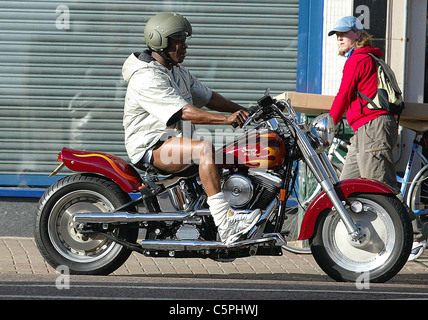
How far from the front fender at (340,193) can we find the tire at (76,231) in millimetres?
1335

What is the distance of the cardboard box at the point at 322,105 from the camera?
808 centimetres

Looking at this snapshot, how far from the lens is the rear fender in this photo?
656 centimetres

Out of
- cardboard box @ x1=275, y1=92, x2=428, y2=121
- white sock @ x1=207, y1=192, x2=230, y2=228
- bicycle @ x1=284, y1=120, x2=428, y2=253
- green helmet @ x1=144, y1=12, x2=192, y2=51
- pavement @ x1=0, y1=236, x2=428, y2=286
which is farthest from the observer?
bicycle @ x1=284, y1=120, x2=428, y2=253

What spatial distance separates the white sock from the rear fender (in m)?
0.70

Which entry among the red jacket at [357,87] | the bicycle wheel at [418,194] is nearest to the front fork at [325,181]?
the red jacket at [357,87]

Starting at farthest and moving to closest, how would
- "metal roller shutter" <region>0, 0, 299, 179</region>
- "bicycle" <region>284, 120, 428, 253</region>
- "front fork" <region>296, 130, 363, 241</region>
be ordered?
1. "metal roller shutter" <region>0, 0, 299, 179</region>
2. "bicycle" <region>284, 120, 428, 253</region>
3. "front fork" <region>296, 130, 363, 241</region>

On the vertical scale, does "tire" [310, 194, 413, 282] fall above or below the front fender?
below

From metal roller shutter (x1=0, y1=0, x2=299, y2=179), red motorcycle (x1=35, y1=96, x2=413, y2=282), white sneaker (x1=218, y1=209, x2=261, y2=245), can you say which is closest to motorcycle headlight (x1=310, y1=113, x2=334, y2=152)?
red motorcycle (x1=35, y1=96, x2=413, y2=282)

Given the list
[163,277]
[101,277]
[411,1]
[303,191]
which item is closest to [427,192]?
[303,191]

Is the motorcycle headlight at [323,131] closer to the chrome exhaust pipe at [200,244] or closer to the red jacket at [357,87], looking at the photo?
the chrome exhaust pipe at [200,244]

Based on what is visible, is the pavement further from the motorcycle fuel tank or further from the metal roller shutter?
the metal roller shutter

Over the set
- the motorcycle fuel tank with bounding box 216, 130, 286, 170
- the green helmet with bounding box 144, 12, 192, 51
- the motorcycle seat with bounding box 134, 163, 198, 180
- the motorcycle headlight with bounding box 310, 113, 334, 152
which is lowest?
the motorcycle seat with bounding box 134, 163, 198, 180

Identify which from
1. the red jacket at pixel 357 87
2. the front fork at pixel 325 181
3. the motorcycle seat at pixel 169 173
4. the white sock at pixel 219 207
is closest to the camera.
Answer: the white sock at pixel 219 207
